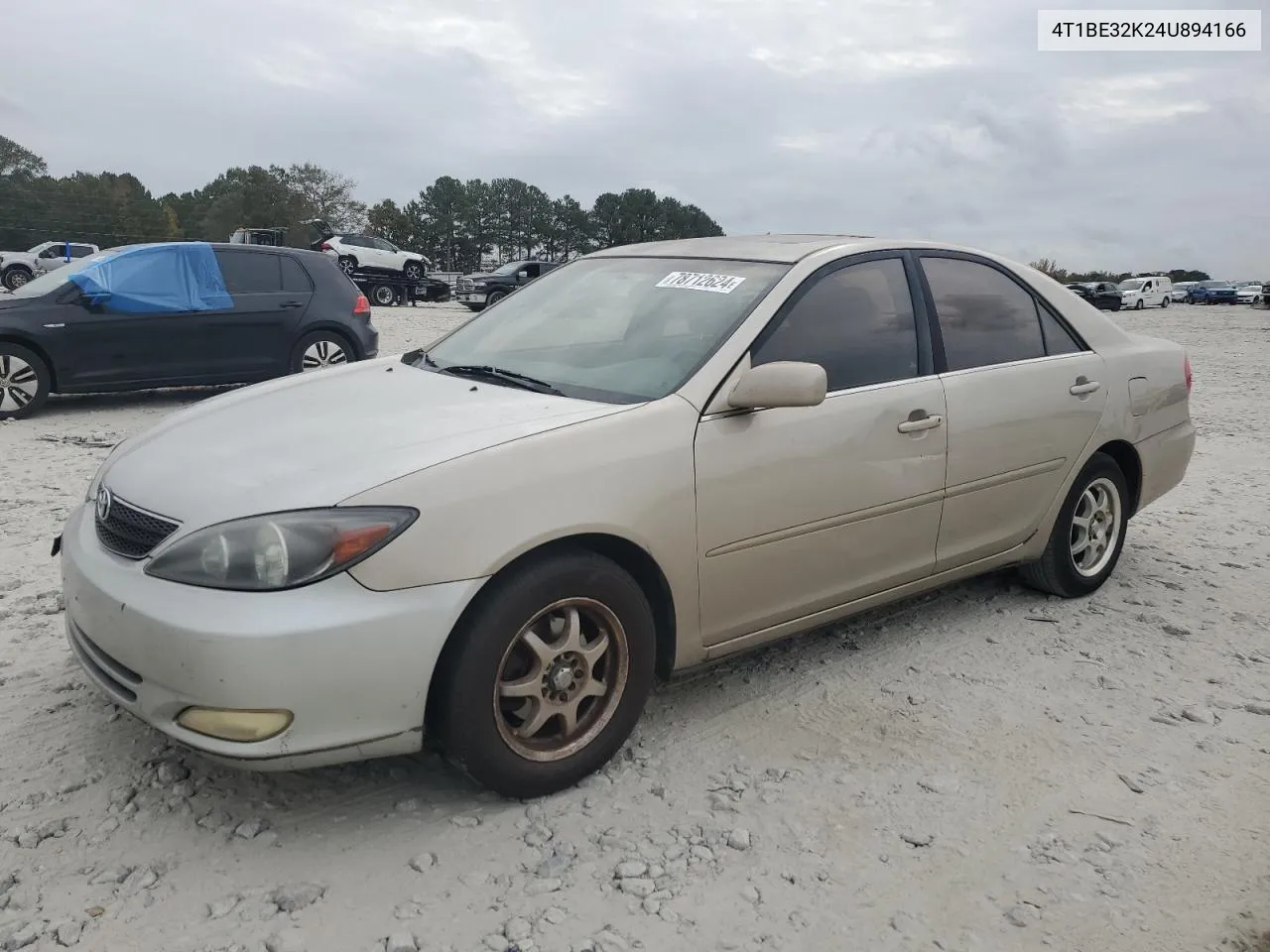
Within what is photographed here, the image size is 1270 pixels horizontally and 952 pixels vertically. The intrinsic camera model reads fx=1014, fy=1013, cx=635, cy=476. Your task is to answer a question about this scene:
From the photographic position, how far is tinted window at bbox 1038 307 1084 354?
4.36m

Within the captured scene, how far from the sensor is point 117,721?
3195mm

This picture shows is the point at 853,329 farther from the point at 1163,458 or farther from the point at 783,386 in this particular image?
the point at 1163,458

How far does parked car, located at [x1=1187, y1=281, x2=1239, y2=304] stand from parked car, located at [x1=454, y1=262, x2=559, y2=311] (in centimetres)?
4458

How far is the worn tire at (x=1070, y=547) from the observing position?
447 centimetres

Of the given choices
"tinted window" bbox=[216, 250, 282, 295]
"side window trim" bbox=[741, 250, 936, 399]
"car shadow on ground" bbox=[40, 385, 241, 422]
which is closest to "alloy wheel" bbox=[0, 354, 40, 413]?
"car shadow on ground" bbox=[40, 385, 241, 422]

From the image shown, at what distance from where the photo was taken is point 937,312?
393 centimetres

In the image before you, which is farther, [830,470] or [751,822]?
[830,470]

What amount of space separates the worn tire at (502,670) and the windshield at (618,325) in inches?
24.9

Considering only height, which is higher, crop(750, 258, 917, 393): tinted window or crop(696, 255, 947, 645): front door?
crop(750, 258, 917, 393): tinted window

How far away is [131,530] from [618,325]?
1699mm

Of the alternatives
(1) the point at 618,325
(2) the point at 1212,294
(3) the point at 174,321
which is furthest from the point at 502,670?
(2) the point at 1212,294

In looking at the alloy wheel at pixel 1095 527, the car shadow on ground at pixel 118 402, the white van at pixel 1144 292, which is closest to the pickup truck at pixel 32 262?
the car shadow on ground at pixel 118 402

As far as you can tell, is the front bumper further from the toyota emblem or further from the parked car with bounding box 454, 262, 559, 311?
the parked car with bounding box 454, 262, 559, 311

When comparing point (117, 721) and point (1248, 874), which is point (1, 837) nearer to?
point (117, 721)
